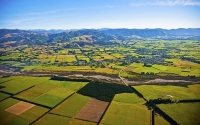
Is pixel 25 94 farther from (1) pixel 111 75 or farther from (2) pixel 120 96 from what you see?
(1) pixel 111 75

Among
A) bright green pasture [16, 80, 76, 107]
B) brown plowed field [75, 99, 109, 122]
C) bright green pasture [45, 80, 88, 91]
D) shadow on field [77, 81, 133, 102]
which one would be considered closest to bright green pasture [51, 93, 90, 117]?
brown plowed field [75, 99, 109, 122]

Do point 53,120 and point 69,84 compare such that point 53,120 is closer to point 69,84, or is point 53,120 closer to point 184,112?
point 69,84

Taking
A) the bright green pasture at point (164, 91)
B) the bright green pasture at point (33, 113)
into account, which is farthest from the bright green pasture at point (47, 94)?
the bright green pasture at point (164, 91)

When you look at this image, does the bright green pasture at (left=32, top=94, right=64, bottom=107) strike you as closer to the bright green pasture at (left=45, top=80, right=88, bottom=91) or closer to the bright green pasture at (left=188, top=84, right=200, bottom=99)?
the bright green pasture at (left=45, top=80, right=88, bottom=91)

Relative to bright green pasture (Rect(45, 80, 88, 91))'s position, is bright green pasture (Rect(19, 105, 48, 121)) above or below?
below

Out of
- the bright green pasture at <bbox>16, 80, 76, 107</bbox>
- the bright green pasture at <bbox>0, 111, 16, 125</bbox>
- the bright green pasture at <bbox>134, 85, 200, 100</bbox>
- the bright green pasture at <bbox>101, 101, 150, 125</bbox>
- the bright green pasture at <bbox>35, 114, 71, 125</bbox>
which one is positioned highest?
the bright green pasture at <bbox>134, 85, 200, 100</bbox>

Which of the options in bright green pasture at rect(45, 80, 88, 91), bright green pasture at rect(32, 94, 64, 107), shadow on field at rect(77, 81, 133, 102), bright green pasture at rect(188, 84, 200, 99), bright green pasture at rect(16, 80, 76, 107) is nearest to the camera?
bright green pasture at rect(32, 94, 64, 107)

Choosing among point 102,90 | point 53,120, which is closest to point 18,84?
point 102,90

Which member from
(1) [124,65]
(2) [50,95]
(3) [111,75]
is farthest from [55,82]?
(1) [124,65]

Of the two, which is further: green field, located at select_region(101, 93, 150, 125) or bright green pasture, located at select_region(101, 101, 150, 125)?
green field, located at select_region(101, 93, 150, 125)
